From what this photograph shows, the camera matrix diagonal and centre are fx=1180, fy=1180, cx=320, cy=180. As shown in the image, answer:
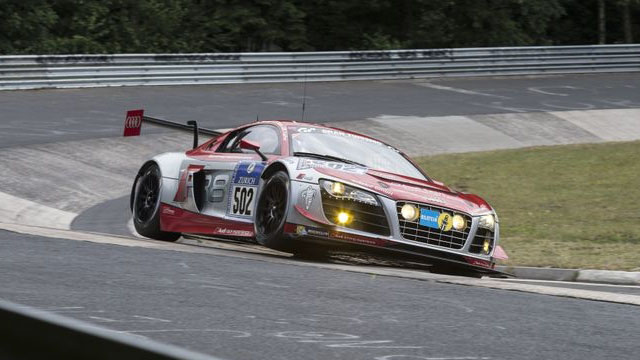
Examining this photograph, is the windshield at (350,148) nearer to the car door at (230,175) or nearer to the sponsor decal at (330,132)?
the sponsor decal at (330,132)

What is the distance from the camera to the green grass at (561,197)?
11.7m

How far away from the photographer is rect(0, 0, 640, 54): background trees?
3328 cm

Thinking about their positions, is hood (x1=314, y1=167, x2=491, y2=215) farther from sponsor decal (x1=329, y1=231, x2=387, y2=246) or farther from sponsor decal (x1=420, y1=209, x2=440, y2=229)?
sponsor decal (x1=329, y1=231, x2=387, y2=246)

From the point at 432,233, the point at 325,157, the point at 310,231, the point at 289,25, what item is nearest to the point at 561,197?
the point at 325,157

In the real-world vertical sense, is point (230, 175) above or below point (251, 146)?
below

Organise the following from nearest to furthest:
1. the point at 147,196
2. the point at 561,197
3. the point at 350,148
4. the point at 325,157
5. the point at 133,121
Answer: the point at 325,157 → the point at 350,148 → the point at 147,196 → the point at 133,121 → the point at 561,197

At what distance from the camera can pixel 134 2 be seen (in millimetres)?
35750

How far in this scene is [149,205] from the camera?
1162cm

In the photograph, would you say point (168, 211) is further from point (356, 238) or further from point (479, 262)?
point (479, 262)

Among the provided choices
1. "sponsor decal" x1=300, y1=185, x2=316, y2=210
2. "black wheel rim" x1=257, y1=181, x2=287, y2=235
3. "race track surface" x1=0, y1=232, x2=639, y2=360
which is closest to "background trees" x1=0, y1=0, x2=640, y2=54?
"black wheel rim" x1=257, y1=181, x2=287, y2=235

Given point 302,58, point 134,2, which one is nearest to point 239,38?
point 134,2

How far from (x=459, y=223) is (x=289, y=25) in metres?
28.0

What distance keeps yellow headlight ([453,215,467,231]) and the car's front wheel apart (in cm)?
137

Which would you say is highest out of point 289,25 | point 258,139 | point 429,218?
point 289,25
